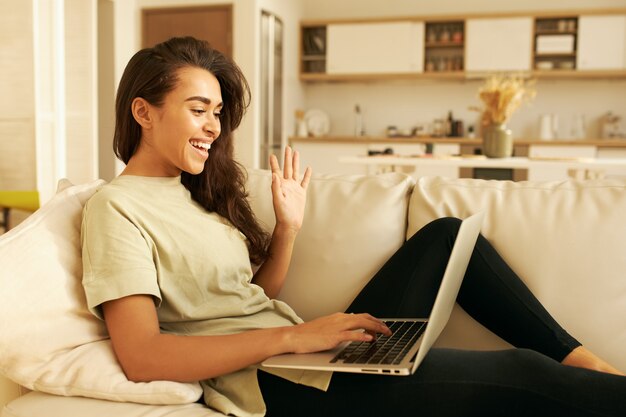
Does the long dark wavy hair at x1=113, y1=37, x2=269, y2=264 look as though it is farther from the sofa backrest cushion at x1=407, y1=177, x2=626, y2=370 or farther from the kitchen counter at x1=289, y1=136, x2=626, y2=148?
the kitchen counter at x1=289, y1=136, x2=626, y2=148

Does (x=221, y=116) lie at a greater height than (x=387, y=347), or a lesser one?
greater

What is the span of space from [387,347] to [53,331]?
0.60 m

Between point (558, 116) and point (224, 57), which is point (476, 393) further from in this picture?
point (558, 116)

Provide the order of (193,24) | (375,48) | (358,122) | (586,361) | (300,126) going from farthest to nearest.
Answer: (358,122)
(300,126)
(375,48)
(193,24)
(586,361)

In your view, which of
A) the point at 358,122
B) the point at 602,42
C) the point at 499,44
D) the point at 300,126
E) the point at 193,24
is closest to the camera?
the point at 193,24

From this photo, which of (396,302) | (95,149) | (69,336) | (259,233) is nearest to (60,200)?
(69,336)

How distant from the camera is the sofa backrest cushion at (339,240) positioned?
168 cm

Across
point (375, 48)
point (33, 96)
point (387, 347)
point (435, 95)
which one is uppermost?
point (375, 48)

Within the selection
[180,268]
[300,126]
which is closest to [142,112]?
[180,268]

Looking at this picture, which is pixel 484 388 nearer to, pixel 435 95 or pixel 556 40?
pixel 556 40

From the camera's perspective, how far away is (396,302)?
1522 millimetres

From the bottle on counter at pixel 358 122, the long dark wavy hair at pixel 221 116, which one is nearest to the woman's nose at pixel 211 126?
the long dark wavy hair at pixel 221 116

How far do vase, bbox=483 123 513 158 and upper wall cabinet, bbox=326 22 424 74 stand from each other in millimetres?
2706

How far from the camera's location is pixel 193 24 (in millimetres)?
6410
